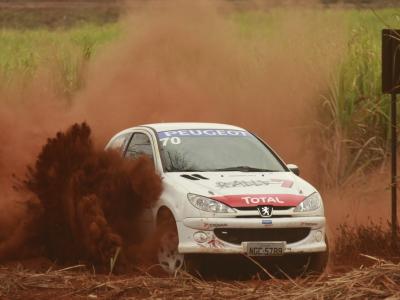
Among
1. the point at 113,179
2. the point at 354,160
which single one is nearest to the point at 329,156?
the point at 354,160

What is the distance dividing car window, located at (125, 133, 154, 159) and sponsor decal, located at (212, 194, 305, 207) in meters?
1.58

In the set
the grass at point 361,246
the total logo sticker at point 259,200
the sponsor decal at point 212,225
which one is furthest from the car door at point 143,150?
the grass at point 361,246

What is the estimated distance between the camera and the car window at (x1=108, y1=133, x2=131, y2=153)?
13305 millimetres

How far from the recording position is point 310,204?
1170 cm

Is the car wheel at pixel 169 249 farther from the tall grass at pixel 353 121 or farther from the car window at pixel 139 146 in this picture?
the tall grass at pixel 353 121

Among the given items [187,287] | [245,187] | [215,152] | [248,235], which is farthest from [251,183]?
[187,287]

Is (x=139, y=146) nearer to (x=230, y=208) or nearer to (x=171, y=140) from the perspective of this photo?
(x=171, y=140)

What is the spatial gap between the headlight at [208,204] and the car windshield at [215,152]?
906mm

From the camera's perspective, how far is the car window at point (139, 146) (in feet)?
42.1

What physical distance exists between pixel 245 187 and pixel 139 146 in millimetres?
1893

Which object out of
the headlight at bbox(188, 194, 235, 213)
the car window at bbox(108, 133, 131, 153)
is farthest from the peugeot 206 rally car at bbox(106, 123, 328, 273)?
the car window at bbox(108, 133, 131, 153)

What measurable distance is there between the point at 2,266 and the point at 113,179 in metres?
1.41

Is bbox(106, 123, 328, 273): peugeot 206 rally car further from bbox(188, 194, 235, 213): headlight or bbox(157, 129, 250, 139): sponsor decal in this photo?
bbox(157, 129, 250, 139): sponsor decal

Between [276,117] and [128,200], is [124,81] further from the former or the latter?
[128,200]
